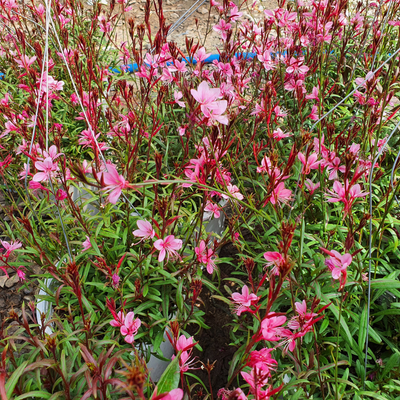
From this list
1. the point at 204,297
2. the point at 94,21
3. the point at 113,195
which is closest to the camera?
the point at 113,195

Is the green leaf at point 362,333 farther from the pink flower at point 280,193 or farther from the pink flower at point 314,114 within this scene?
the pink flower at point 314,114

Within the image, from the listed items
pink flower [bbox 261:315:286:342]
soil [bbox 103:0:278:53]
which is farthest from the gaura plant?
soil [bbox 103:0:278:53]

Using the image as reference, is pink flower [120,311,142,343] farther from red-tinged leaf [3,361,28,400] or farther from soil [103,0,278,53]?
soil [103,0,278,53]

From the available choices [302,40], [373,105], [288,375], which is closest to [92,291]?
[288,375]

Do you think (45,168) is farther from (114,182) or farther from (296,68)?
(296,68)

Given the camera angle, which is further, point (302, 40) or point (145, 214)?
point (302, 40)

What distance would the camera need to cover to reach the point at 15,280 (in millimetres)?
2084

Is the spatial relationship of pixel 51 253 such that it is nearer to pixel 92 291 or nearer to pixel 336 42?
pixel 92 291

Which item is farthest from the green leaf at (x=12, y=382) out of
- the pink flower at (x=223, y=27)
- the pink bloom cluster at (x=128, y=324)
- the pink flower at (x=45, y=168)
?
the pink flower at (x=223, y=27)

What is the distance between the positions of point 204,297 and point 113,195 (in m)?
1.39

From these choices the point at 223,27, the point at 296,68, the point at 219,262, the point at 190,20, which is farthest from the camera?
the point at 190,20

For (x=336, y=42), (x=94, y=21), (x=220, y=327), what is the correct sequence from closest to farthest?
1. (x=220, y=327)
2. (x=94, y=21)
3. (x=336, y=42)

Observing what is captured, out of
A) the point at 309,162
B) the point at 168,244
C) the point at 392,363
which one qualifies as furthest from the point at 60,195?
the point at 392,363

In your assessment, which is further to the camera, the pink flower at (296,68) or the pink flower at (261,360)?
the pink flower at (296,68)
